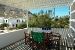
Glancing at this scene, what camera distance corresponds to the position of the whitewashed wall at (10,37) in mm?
6992

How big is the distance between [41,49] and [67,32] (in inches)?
163

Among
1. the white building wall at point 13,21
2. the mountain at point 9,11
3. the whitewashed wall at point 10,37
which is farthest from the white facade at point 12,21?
the whitewashed wall at point 10,37

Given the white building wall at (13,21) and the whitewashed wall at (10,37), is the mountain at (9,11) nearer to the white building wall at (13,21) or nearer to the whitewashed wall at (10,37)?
the white building wall at (13,21)

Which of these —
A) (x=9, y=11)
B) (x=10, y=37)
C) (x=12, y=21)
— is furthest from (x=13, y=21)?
(x=10, y=37)

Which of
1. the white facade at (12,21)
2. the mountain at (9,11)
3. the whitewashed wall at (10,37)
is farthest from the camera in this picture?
the white facade at (12,21)

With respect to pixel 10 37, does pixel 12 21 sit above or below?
below

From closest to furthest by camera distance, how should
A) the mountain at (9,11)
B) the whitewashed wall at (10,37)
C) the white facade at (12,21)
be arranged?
the whitewashed wall at (10,37) → the mountain at (9,11) → the white facade at (12,21)

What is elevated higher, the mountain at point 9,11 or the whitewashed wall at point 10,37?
the mountain at point 9,11

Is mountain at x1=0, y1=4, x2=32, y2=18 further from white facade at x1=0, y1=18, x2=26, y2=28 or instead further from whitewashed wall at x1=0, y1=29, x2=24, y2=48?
whitewashed wall at x1=0, y1=29, x2=24, y2=48

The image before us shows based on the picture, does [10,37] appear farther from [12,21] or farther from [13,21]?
[13,21]

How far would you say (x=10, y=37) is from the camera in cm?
782

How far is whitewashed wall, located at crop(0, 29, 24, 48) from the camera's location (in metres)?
6.99

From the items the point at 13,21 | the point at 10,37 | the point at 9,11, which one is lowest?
the point at 13,21

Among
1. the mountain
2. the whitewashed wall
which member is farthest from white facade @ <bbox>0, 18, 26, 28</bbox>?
the whitewashed wall
